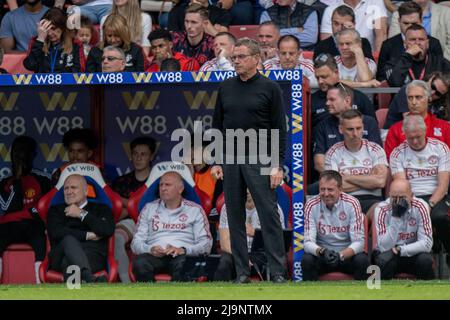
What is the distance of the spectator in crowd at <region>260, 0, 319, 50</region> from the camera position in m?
15.5

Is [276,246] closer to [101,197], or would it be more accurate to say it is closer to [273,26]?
[101,197]

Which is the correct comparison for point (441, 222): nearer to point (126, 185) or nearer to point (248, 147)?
point (248, 147)

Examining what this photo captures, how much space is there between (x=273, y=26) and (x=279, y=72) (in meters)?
2.42

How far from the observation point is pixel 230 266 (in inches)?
484

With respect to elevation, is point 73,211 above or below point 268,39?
below

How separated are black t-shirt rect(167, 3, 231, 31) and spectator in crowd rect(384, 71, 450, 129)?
3.08 meters

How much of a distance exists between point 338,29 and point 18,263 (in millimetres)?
4508

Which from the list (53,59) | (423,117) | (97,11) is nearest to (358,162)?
(423,117)

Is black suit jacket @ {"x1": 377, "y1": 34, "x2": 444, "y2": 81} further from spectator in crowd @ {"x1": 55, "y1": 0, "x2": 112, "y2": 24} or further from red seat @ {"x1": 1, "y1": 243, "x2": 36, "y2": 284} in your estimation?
red seat @ {"x1": 1, "y1": 243, "x2": 36, "y2": 284}

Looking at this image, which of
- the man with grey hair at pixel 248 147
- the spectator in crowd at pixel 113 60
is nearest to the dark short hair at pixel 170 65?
the spectator in crowd at pixel 113 60

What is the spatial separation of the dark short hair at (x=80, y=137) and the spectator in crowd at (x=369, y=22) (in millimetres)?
3405

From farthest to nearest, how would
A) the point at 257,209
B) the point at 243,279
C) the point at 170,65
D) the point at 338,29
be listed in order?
the point at 338,29 → the point at 170,65 → the point at 243,279 → the point at 257,209

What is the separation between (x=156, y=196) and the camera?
13.1 m

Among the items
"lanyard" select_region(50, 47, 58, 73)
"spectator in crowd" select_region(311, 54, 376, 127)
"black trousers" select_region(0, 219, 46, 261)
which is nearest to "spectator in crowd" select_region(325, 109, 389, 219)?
"spectator in crowd" select_region(311, 54, 376, 127)
